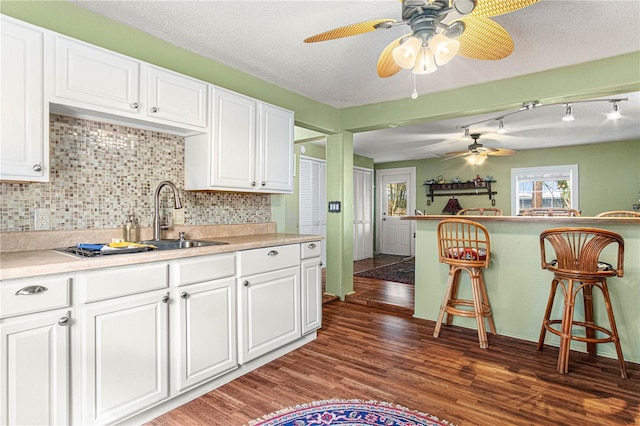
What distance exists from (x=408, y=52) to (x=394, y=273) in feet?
14.5

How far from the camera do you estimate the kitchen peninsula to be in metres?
2.62

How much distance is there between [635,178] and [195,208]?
6.76m

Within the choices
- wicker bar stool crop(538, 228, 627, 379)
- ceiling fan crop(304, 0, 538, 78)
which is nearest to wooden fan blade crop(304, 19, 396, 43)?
ceiling fan crop(304, 0, 538, 78)

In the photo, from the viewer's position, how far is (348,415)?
6.31 feet

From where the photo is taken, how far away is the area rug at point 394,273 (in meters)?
5.26

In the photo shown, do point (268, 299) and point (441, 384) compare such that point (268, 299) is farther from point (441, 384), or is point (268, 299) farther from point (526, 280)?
point (526, 280)

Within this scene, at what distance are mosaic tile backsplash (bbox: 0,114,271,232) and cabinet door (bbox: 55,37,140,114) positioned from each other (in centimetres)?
31

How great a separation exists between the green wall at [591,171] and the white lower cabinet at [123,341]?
21.9 feet

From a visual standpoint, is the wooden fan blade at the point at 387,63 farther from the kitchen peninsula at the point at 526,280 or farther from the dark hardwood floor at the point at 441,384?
the dark hardwood floor at the point at 441,384

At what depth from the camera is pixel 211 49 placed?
2.64 m

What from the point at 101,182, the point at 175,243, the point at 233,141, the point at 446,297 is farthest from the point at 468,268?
the point at 101,182

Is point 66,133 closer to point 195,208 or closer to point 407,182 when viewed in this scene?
point 195,208

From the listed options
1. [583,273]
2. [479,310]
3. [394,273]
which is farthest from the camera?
[394,273]

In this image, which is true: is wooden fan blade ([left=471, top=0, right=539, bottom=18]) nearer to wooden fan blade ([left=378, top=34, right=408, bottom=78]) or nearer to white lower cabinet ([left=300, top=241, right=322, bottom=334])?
wooden fan blade ([left=378, top=34, right=408, bottom=78])
